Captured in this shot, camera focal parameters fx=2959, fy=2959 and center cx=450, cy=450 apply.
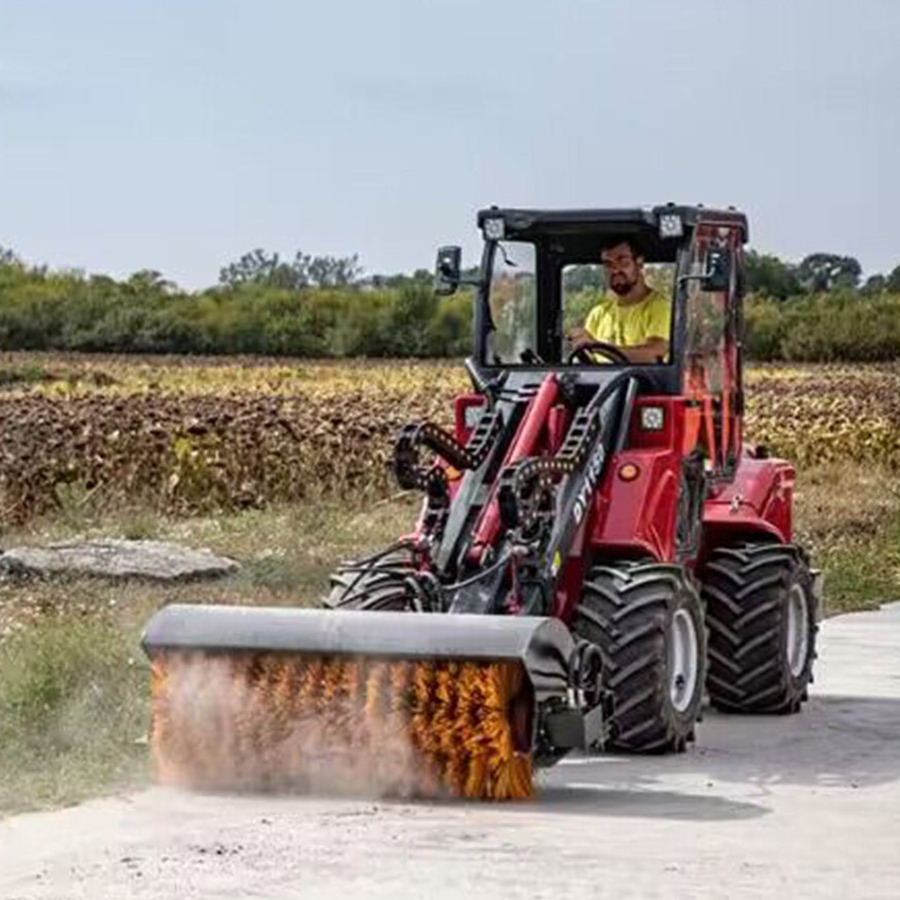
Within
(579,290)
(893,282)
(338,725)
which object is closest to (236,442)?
(579,290)

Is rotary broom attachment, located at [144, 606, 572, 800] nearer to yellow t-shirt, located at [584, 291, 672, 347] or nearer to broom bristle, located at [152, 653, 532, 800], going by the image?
broom bristle, located at [152, 653, 532, 800]

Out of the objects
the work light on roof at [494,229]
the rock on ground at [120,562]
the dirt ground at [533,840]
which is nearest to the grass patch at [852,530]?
the rock on ground at [120,562]

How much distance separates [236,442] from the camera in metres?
28.6

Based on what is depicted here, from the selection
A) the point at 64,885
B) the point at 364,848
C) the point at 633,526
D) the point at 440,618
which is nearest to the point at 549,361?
the point at 633,526

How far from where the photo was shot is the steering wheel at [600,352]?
48.5 ft

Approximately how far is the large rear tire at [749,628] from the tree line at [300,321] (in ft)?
175

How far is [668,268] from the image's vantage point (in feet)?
49.9

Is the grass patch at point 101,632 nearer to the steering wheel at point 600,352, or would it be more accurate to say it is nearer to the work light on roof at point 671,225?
the steering wheel at point 600,352

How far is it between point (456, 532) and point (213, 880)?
3460 millimetres

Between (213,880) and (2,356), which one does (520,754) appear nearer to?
(213,880)

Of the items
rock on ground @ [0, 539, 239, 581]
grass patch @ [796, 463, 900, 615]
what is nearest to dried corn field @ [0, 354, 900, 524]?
grass patch @ [796, 463, 900, 615]

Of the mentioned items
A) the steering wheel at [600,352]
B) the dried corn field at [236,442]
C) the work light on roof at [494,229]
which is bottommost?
the dried corn field at [236,442]

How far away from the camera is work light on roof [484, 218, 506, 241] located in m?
15.4

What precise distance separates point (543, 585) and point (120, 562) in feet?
26.5
